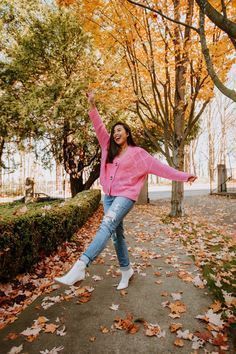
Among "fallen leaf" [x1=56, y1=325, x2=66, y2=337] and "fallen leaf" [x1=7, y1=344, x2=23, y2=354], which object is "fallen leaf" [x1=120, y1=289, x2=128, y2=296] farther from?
"fallen leaf" [x1=7, y1=344, x2=23, y2=354]

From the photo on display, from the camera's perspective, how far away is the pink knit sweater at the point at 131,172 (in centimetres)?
356

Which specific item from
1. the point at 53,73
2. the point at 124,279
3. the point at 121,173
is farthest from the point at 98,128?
the point at 53,73

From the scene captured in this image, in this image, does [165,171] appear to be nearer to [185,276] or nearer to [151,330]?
[151,330]

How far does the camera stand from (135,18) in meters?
9.97

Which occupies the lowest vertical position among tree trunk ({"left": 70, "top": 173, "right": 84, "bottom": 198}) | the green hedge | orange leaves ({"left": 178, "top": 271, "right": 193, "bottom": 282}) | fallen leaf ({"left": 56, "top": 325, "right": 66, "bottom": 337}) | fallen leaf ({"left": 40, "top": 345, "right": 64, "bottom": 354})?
fallen leaf ({"left": 40, "top": 345, "right": 64, "bottom": 354})

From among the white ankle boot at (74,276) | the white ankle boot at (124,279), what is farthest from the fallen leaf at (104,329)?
the white ankle boot at (124,279)

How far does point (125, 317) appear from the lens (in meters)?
3.34

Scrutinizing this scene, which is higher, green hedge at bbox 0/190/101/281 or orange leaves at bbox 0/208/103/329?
green hedge at bbox 0/190/101/281

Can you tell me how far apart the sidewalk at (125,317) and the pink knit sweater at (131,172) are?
1278mm

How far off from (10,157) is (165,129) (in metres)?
11.7

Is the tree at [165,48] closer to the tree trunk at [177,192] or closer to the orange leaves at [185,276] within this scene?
the tree trunk at [177,192]

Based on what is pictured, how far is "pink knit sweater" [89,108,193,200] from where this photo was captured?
11.7 ft

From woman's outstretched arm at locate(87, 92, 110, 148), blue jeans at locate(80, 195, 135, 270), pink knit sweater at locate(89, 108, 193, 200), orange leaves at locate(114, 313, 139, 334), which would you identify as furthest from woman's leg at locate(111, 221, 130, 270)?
woman's outstretched arm at locate(87, 92, 110, 148)

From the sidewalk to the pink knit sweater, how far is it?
1.28 meters
